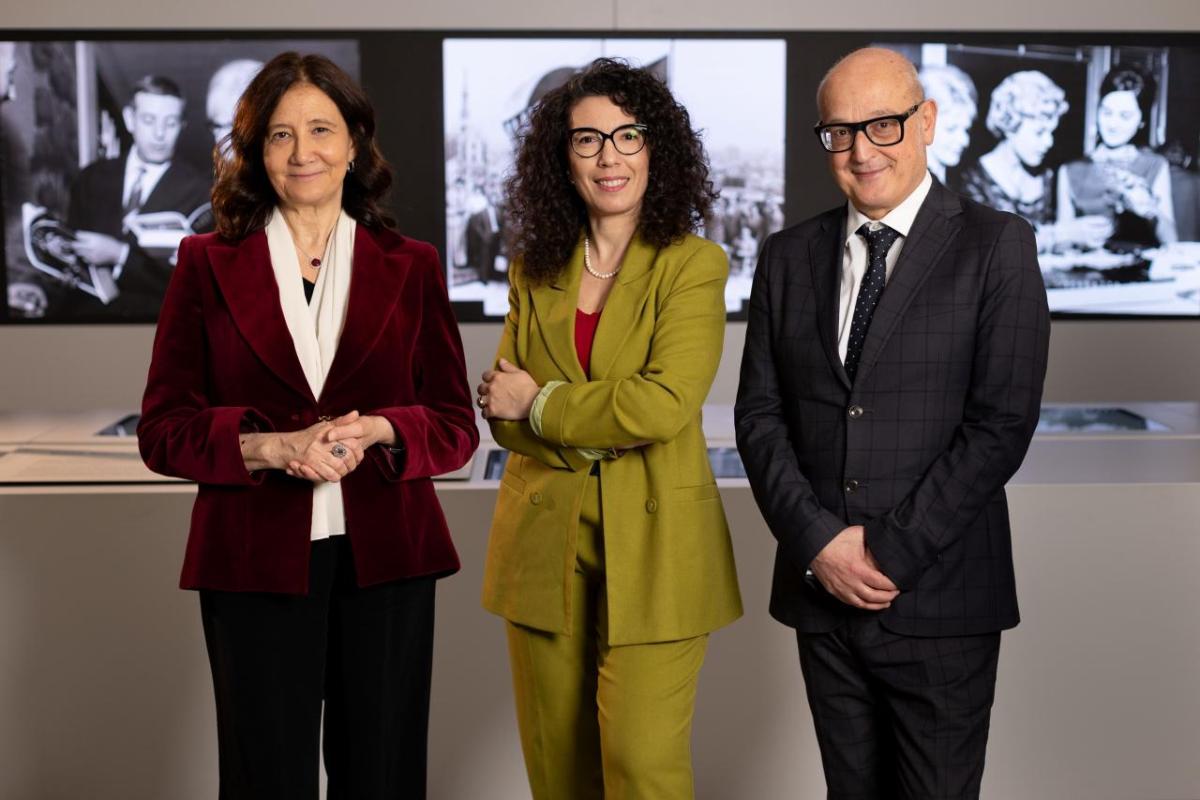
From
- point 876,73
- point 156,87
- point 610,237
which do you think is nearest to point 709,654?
point 610,237

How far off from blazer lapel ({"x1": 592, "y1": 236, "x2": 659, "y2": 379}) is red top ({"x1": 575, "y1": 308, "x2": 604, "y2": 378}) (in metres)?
0.03

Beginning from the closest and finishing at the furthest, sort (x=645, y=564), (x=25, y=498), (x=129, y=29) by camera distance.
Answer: (x=645, y=564), (x=25, y=498), (x=129, y=29)

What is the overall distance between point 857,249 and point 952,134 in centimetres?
330

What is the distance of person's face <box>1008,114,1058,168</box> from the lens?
563 cm

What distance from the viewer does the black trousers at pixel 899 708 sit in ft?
8.10

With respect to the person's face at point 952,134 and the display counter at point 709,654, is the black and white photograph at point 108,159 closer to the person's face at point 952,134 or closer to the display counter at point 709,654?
the display counter at point 709,654

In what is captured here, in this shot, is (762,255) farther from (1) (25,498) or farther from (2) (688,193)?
(1) (25,498)

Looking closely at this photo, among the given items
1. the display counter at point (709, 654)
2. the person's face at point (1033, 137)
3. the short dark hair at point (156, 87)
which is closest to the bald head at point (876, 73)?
the display counter at point (709, 654)

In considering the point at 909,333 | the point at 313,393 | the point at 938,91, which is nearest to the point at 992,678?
the point at 909,333

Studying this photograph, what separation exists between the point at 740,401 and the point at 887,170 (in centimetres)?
52

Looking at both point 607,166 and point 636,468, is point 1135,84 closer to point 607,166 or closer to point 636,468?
point 607,166

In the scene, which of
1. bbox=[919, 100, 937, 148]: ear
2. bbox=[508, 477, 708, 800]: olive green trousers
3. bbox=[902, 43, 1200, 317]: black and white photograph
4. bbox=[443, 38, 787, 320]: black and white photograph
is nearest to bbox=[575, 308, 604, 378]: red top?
bbox=[508, 477, 708, 800]: olive green trousers

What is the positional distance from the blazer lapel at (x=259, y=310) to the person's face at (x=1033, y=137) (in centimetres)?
398

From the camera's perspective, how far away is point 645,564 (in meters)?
2.64
